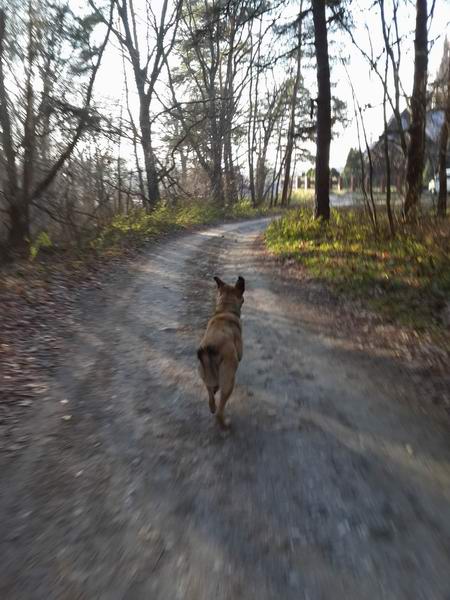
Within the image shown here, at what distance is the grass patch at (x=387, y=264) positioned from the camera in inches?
307

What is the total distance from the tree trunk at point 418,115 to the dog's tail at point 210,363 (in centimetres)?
972

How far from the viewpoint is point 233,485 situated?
377 centimetres

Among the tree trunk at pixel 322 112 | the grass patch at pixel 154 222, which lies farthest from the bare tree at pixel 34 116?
the tree trunk at pixel 322 112

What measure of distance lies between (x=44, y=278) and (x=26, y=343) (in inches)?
157

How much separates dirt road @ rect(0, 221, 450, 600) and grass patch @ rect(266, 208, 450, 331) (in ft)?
6.34

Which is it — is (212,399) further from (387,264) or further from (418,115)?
(418,115)

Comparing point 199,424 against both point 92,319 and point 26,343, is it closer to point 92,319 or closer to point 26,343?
point 26,343

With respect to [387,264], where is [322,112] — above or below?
above

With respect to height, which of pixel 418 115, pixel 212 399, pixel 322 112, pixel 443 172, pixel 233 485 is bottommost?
pixel 233 485

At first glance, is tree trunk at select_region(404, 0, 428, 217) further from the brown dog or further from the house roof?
the brown dog

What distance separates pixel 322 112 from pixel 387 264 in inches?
312

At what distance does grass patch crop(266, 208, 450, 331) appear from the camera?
25.6ft

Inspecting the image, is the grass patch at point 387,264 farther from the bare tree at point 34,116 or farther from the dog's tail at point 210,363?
the bare tree at point 34,116

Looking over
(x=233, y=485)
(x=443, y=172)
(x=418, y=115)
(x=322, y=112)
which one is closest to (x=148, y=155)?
(x=322, y=112)
